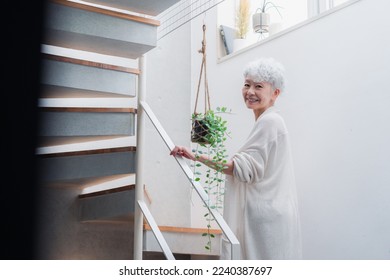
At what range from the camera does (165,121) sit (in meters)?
4.04

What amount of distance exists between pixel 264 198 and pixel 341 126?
0.74 m

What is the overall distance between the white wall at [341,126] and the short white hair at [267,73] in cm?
46

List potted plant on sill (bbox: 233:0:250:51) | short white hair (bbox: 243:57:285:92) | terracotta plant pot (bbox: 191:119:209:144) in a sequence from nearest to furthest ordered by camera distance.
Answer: terracotta plant pot (bbox: 191:119:209:144) < short white hair (bbox: 243:57:285:92) < potted plant on sill (bbox: 233:0:250:51)

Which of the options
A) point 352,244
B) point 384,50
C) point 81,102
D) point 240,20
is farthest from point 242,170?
point 240,20

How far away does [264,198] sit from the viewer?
7.95 feet

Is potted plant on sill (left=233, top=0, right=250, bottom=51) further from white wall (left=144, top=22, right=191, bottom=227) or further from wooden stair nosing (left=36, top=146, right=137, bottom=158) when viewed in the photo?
wooden stair nosing (left=36, top=146, right=137, bottom=158)

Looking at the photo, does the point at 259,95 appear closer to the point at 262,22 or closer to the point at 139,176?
the point at 139,176

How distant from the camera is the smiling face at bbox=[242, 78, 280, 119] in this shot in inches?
102

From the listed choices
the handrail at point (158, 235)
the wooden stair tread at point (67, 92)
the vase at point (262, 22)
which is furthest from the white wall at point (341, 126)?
the wooden stair tread at point (67, 92)

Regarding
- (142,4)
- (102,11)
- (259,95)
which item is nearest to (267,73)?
(259,95)

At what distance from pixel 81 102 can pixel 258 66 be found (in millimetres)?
1522

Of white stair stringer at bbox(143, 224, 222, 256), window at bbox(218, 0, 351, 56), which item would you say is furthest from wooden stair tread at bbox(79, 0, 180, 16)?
white stair stringer at bbox(143, 224, 222, 256)

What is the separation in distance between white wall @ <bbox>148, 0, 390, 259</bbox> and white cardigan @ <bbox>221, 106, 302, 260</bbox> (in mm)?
412
